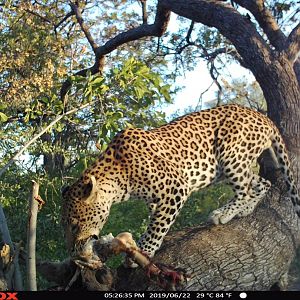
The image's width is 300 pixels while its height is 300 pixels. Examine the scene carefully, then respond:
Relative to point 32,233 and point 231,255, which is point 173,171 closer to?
point 231,255

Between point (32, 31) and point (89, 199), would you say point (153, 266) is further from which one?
point (32, 31)

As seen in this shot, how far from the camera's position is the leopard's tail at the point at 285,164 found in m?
6.68

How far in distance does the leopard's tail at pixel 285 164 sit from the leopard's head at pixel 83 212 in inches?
90.2

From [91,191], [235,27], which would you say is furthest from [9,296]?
[235,27]

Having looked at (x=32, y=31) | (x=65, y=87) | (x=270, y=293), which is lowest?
(x=270, y=293)

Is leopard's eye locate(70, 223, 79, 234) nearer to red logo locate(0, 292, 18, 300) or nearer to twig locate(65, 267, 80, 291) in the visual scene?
twig locate(65, 267, 80, 291)

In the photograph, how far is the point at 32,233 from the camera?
4.50 meters

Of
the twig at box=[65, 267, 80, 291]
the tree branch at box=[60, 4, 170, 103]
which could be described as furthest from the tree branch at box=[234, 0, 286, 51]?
the twig at box=[65, 267, 80, 291]

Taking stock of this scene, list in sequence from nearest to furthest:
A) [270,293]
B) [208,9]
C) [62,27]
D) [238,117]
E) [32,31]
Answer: [270,293], [238,117], [208,9], [32,31], [62,27]

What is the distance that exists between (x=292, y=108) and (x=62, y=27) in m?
8.94

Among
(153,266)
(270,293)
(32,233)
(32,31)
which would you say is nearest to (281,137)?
(270,293)

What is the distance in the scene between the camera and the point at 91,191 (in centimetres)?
573

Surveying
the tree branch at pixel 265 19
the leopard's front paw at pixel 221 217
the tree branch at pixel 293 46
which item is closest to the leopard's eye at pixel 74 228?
the leopard's front paw at pixel 221 217

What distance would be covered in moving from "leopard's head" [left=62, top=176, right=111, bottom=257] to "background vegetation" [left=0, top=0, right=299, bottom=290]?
0.59m
